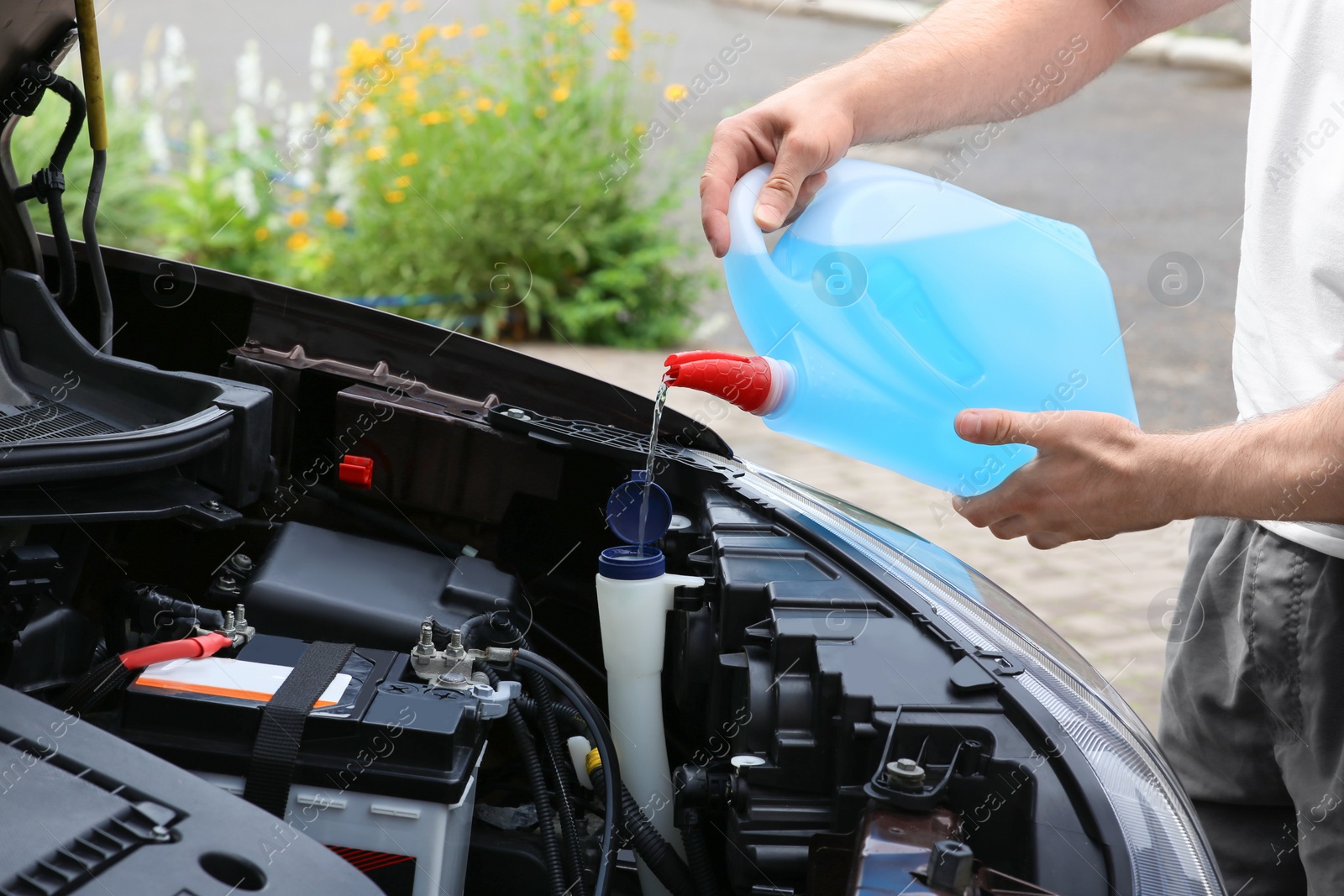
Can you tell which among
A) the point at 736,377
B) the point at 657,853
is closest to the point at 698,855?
the point at 657,853

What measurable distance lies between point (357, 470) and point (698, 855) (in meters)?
0.82

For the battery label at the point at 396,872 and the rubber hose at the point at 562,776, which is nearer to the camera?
the battery label at the point at 396,872

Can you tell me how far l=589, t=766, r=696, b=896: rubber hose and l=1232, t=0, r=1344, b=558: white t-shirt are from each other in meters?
0.91

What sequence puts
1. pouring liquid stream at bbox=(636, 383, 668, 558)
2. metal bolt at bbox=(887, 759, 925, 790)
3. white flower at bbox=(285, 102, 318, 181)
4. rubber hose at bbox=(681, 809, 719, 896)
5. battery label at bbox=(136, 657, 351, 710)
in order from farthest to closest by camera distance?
white flower at bbox=(285, 102, 318, 181)
pouring liquid stream at bbox=(636, 383, 668, 558)
rubber hose at bbox=(681, 809, 719, 896)
battery label at bbox=(136, 657, 351, 710)
metal bolt at bbox=(887, 759, 925, 790)

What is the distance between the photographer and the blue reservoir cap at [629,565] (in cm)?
151

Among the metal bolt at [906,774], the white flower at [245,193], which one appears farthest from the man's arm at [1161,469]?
the white flower at [245,193]

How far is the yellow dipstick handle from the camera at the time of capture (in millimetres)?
1620

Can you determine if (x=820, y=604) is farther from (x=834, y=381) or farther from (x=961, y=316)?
(x=961, y=316)

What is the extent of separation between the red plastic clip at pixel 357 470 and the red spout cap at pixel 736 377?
586 mm

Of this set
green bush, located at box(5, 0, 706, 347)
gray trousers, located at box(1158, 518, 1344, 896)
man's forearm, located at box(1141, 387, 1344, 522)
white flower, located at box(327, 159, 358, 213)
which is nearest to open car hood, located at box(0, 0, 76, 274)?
man's forearm, located at box(1141, 387, 1344, 522)

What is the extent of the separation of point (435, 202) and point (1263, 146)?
4.75m

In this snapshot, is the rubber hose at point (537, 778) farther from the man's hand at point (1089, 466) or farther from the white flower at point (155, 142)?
the white flower at point (155, 142)

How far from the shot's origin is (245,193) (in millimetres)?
6266

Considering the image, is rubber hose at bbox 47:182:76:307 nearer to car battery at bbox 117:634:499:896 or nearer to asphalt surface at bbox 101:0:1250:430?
car battery at bbox 117:634:499:896
